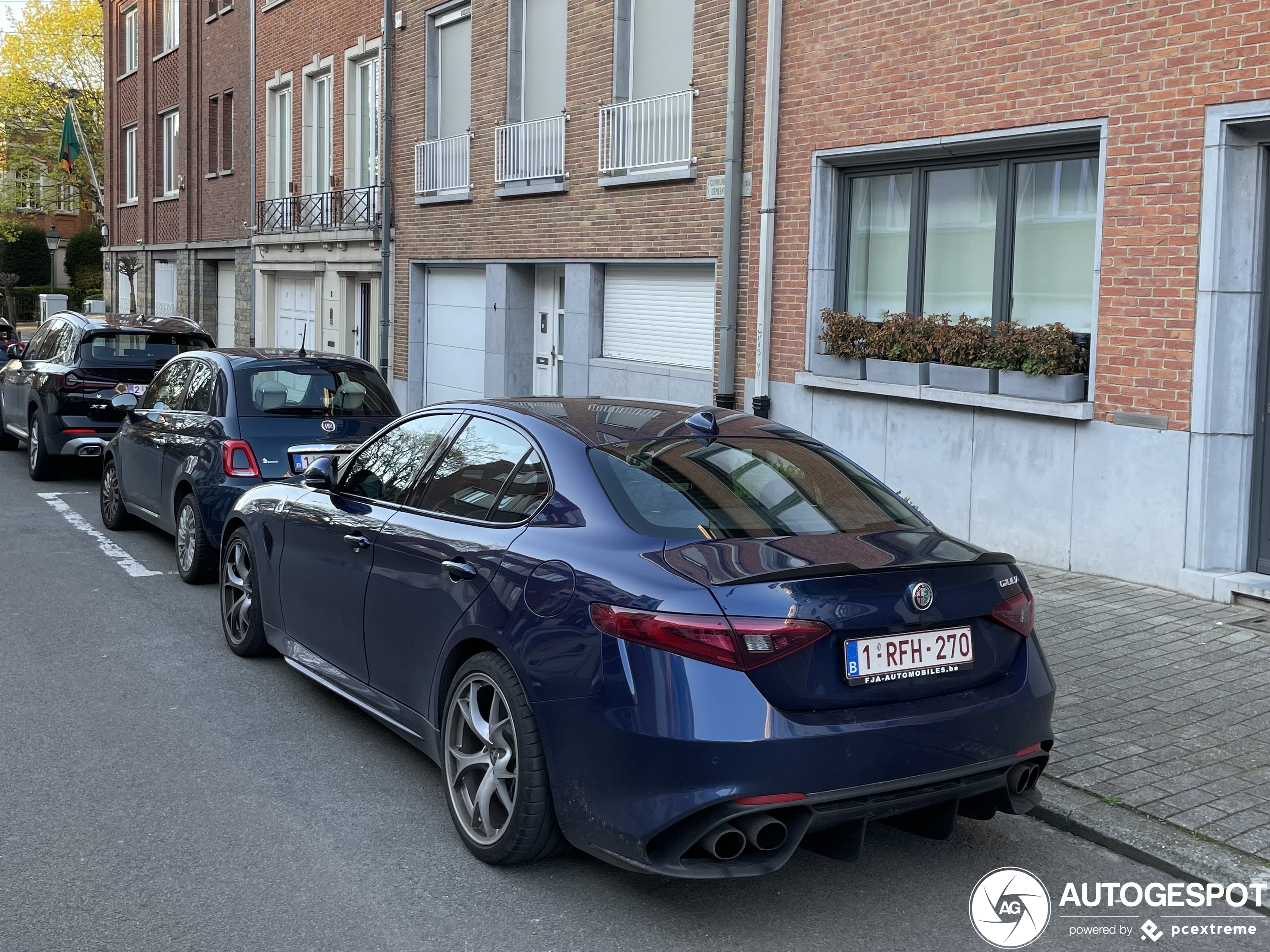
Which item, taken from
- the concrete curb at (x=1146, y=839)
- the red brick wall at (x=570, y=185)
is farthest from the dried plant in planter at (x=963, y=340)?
the concrete curb at (x=1146, y=839)

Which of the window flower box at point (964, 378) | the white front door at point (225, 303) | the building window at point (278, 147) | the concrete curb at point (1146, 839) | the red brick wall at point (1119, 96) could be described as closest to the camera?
the concrete curb at point (1146, 839)

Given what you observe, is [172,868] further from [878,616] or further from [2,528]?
[2,528]

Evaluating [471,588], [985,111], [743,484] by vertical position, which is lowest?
[471,588]

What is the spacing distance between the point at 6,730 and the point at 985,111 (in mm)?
7843

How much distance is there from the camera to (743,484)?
4691mm

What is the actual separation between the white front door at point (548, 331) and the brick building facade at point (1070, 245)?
5.62m

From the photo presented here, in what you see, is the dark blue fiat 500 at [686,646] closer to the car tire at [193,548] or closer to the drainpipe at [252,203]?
the car tire at [193,548]

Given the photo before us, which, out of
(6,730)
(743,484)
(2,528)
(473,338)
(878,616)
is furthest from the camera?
(473,338)

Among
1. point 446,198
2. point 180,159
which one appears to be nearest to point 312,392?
point 446,198

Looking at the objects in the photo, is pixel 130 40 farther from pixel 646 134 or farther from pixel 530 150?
pixel 646 134

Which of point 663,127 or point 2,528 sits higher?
point 663,127

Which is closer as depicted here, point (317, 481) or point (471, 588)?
point (471, 588)

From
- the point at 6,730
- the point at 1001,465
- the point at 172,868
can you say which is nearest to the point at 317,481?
the point at 6,730

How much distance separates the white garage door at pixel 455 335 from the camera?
61.6 ft
